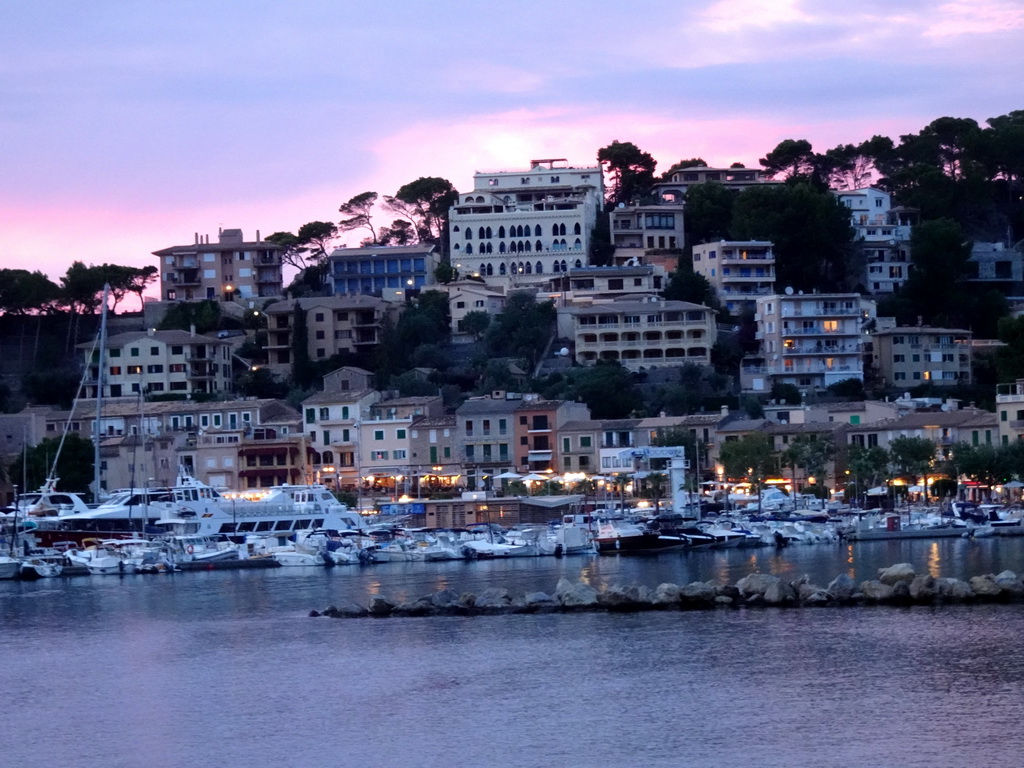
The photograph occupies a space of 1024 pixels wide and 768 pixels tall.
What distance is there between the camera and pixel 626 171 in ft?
327

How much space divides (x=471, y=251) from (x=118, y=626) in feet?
172

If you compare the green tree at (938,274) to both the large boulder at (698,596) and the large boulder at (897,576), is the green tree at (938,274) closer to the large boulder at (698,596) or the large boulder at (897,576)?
the large boulder at (897,576)

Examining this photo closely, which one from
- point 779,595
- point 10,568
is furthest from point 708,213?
point 779,595

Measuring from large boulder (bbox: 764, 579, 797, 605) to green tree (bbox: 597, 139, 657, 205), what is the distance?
62.8 meters

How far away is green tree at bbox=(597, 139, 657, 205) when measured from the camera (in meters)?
99.2

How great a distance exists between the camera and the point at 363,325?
82750mm

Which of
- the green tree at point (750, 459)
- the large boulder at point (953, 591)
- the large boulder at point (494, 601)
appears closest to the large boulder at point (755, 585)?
the large boulder at point (953, 591)

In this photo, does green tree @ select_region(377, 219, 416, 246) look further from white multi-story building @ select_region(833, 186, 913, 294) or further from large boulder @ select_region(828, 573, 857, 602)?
large boulder @ select_region(828, 573, 857, 602)

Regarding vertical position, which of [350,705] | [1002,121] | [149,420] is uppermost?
[1002,121]

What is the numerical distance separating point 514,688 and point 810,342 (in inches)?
2006

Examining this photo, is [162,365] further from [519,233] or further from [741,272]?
[741,272]

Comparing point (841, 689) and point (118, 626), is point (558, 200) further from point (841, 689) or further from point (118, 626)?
point (841, 689)

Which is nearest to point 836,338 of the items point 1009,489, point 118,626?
point 1009,489

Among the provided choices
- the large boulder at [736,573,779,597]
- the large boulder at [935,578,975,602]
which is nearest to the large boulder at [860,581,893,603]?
the large boulder at [935,578,975,602]
